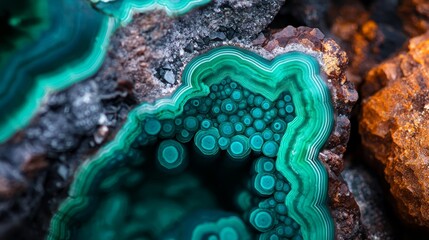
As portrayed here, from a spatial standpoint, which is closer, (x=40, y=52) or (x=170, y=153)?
(x=40, y=52)

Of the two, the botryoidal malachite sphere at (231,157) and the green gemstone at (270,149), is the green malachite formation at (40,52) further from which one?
the green gemstone at (270,149)

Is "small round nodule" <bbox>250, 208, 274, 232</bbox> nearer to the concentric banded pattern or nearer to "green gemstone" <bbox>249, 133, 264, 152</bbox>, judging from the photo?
"green gemstone" <bbox>249, 133, 264, 152</bbox>

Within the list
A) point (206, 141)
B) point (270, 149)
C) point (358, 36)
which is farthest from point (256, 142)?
point (358, 36)

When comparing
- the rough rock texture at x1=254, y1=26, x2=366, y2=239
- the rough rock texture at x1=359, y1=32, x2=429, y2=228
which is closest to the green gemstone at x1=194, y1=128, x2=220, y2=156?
the rough rock texture at x1=254, y1=26, x2=366, y2=239

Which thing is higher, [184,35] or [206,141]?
[184,35]

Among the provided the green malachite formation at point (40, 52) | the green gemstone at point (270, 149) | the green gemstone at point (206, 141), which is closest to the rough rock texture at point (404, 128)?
the green gemstone at point (270, 149)

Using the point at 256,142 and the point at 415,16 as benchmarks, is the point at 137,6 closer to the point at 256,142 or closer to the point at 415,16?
the point at 256,142
